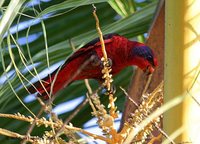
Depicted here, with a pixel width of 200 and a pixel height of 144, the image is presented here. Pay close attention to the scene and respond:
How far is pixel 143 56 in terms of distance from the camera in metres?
1.69

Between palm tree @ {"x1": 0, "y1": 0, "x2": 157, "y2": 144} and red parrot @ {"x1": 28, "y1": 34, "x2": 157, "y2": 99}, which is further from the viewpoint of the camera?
red parrot @ {"x1": 28, "y1": 34, "x2": 157, "y2": 99}

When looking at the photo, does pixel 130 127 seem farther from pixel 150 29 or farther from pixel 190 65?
pixel 150 29

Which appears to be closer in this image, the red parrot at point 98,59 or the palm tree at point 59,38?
the palm tree at point 59,38

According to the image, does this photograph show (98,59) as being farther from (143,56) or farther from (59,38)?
(143,56)

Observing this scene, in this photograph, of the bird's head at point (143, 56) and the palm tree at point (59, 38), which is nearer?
the palm tree at point (59, 38)

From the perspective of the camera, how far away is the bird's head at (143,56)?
4.88ft

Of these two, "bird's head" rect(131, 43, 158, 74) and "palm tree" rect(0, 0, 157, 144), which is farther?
"bird's head" rect(131, 43, 158, 74)

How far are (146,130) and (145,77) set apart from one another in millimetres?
485

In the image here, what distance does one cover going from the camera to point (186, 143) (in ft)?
2.26

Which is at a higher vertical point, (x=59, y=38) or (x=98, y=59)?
(x=59, y=38)

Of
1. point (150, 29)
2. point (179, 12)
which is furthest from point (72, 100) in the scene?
point (179, 12)

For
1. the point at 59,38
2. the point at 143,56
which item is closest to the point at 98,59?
the point at 59,38

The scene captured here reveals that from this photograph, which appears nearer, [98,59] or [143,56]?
[98,59]

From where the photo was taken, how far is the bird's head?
1486 mm
